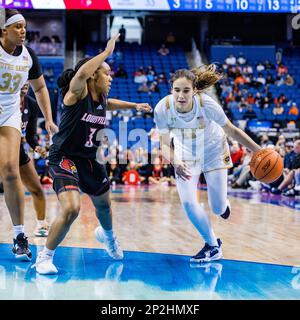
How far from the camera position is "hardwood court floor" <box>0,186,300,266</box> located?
4938mm

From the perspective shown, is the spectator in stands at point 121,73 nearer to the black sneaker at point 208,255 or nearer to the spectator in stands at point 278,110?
the spectator in stands at point 278,110

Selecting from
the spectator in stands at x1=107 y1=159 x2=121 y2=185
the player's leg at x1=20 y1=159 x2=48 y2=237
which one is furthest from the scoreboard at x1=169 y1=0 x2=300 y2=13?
the player's leg at x1=20 y1=159 x2=48 y2=237

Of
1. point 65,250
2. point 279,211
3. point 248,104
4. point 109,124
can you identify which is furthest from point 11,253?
point 248,104

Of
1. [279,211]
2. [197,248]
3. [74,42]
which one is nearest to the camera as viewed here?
[197,248]

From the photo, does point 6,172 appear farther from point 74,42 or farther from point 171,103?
point 74,42

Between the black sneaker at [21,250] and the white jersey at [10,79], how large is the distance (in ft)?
3.05

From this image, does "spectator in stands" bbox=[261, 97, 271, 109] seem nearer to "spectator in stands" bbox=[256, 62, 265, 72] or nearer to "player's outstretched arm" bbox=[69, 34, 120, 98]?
"spectator in stands" bbox=[256, 62, 265, 72]

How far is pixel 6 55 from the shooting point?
4344 millimetres

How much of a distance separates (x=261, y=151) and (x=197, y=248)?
42.3 inches

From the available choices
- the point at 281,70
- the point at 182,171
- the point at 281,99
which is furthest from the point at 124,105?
the point at 281,70

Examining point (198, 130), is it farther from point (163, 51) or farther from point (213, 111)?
point (163, 51)

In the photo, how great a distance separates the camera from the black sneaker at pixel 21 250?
4.35 m

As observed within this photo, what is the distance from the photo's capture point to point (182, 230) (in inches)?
245

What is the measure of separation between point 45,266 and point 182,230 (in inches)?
103
